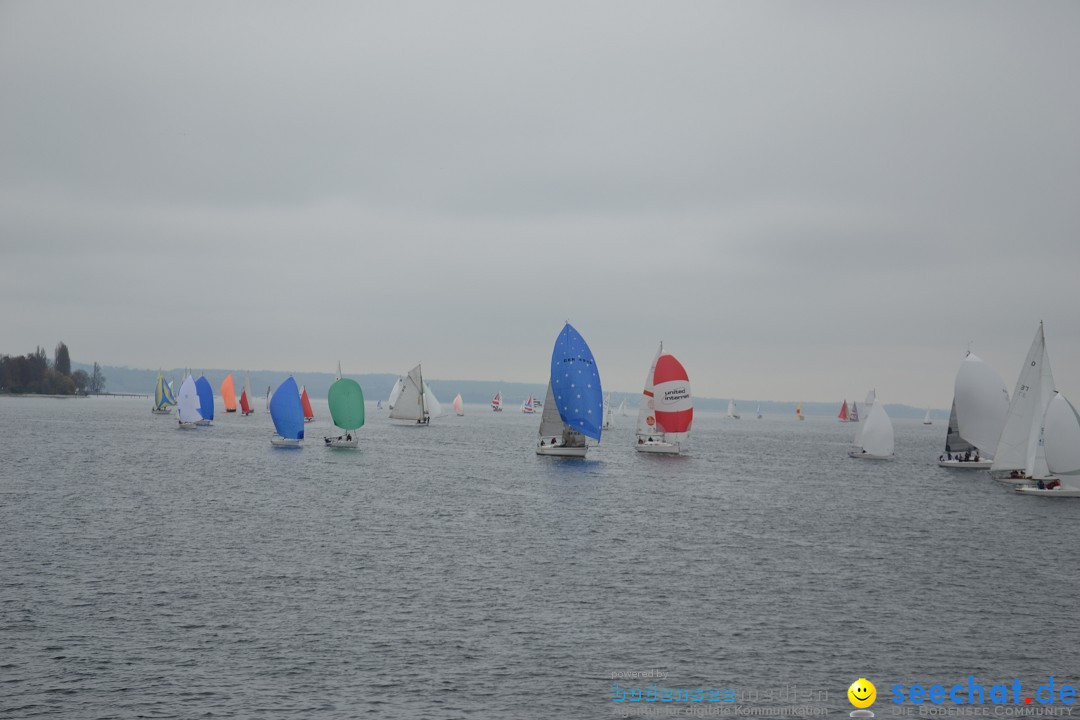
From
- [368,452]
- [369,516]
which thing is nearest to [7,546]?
[369,516]

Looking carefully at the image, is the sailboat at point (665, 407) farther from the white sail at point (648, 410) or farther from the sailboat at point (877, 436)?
the sailboat at point (877, 436)

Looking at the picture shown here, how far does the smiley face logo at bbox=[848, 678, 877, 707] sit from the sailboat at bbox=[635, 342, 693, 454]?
6751 cm

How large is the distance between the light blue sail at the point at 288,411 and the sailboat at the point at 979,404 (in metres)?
62.8

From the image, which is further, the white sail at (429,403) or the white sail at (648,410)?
the white sail at (429,403)

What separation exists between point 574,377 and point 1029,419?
35459mm

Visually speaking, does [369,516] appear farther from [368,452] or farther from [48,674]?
[368,452]

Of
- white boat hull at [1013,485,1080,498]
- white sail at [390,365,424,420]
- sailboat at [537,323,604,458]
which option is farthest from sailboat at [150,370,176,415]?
white boat hull at [1013,485,1080,498]

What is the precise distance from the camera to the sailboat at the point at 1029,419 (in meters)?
68.2

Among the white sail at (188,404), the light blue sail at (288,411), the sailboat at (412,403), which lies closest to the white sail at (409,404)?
the sailboat at (412,403)

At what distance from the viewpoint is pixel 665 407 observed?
9481cm

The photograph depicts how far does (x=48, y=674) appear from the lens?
24297 mm

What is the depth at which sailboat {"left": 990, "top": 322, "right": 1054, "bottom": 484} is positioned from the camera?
68.2 meters

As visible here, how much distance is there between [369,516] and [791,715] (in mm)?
33029

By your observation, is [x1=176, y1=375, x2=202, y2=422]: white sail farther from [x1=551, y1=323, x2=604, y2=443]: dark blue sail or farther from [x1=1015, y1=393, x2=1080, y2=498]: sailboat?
[x1=1015, y1=393, x2=1080, y2=498]: sailboat
